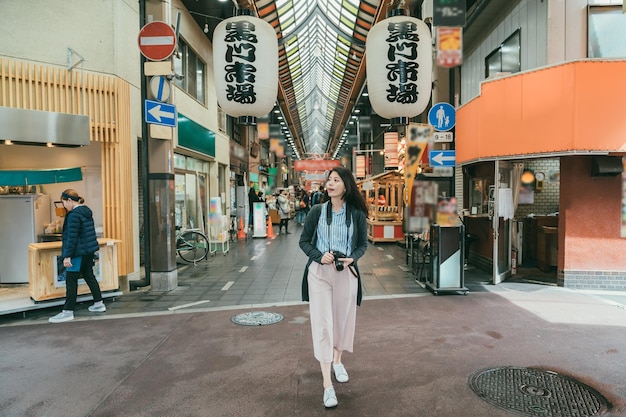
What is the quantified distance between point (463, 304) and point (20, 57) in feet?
30.0

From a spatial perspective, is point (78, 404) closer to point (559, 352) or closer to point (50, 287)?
point (50, 287)

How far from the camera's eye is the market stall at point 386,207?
1623 centimetres

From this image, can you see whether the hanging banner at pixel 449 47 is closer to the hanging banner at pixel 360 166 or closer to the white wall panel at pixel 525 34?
the white wall panel at pixel 525 34

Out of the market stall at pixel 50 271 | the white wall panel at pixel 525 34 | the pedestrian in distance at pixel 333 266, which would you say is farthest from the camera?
the white wall panel at pixel 525 34

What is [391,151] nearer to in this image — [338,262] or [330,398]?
[338,262]

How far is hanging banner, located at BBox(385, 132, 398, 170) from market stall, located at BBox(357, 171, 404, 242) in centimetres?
312

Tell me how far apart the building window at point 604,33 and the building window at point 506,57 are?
1632mm

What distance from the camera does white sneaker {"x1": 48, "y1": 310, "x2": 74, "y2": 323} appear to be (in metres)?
6.30

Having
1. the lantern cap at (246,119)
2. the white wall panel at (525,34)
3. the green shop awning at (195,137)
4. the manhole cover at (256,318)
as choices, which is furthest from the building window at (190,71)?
the white wall panel at (525,34)

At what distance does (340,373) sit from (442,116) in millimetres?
6159

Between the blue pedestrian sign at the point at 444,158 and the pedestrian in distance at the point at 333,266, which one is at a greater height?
the blue pedestrian sign at the point at 444,158

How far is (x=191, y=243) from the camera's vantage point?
39.6 feet

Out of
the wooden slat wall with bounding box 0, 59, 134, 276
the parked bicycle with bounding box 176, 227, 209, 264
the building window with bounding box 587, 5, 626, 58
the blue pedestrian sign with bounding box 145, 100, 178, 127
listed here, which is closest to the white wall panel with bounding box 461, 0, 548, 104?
the building window with bounding box 587, 5, 626, 58

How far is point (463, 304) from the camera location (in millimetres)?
7164
